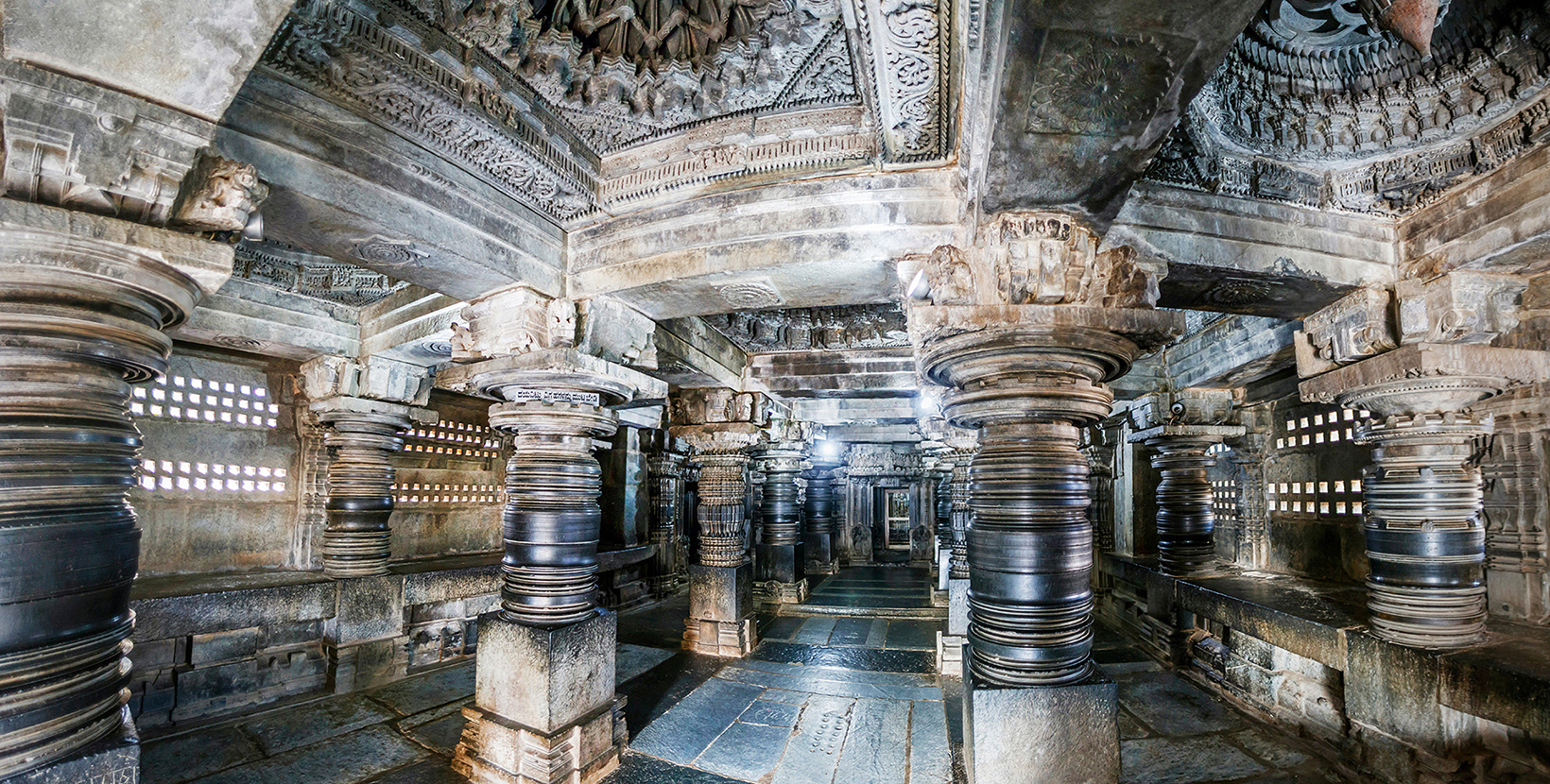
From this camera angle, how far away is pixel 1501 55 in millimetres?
3291

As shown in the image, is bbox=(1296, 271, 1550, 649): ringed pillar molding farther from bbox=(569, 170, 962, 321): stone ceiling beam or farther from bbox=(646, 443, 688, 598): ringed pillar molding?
bbox=(646, 443, 688, 598): ringed pillar molding

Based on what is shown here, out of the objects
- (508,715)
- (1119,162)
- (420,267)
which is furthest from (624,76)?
(508,715)

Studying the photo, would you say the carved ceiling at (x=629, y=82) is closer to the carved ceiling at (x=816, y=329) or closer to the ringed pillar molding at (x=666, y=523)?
the carved ceiling at (x=816, y=329)

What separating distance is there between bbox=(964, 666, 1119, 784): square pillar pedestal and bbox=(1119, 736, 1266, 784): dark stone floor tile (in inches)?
75.4

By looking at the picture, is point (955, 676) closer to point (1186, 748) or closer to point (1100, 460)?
point (1186, 748)

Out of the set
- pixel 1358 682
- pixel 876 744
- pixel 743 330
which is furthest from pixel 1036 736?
pixel 743 330

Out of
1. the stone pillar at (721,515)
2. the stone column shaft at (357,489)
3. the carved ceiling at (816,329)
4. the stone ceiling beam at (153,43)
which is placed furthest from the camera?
the stone pillar at (721,515)

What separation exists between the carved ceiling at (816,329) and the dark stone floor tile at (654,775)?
4.32 meters

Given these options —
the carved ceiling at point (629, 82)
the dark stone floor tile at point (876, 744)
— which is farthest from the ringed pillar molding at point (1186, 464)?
the carved ceiling at point (629, 82)

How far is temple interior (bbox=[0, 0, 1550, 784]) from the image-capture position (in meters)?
2.18

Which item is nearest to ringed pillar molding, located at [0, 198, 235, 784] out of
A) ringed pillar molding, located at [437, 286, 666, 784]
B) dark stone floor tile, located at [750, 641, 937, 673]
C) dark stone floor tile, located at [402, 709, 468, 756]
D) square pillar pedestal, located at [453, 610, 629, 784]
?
ringed pillar molding, located at [437, 286, 666, 784]

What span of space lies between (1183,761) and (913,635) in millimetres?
4313

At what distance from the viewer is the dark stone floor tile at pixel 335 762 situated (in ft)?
16.1

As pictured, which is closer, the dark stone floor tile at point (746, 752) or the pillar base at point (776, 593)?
the dark stone floor tile at point (746, 752)
